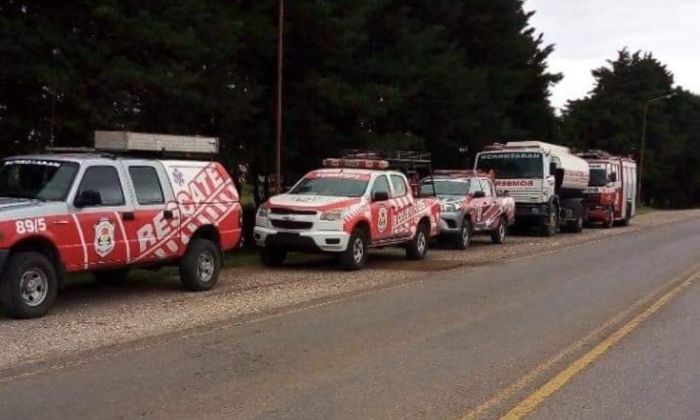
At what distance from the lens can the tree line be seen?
1678 centimetres

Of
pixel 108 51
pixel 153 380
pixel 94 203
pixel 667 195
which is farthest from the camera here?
pixel 667 195

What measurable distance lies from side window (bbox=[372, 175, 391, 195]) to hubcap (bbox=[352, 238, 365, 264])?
1137 mm

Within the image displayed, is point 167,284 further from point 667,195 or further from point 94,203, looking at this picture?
point 667,195

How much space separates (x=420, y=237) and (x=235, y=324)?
8780mm

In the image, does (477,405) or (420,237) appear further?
(420,237)

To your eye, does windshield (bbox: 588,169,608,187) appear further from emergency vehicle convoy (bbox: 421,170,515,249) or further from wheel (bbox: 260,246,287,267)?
wheel (bbox: 260,246,287,267)

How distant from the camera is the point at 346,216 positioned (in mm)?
14906

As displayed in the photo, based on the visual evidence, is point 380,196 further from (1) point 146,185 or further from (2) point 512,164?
(2) point 512,164

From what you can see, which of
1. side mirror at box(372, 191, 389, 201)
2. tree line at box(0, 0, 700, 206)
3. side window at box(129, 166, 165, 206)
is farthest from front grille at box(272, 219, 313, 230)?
tree line at box(0, 0, 700, 206)

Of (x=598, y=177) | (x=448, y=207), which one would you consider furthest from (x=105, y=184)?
(x=598, y=177)

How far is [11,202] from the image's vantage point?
9.78 meters

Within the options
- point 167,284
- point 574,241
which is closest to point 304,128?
point 574,241

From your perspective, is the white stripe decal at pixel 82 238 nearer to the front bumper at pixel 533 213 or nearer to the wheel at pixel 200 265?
the wheel at pixel 200 265

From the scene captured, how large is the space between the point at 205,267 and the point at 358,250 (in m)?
3.77
